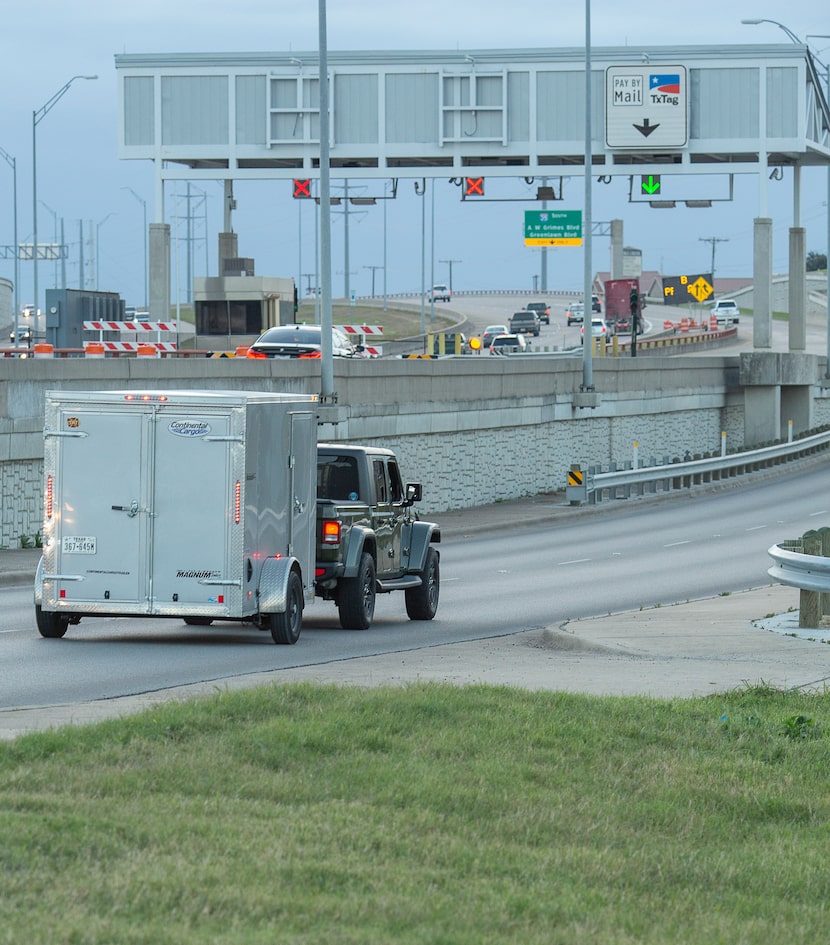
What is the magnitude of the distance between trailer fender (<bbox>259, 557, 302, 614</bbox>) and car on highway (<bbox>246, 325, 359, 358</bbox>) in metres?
24.8

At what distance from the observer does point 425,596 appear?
1986 centimetres

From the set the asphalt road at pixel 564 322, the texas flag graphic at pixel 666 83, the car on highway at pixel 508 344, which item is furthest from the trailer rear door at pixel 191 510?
the asphalt road at pixel 564 322

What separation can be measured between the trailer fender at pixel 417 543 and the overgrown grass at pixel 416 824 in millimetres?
9087

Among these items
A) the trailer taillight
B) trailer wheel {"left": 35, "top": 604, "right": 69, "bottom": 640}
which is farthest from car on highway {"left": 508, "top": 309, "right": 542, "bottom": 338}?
trailer wheel {"left": 35, "top": 604, "right": 69, "bottom": 640}

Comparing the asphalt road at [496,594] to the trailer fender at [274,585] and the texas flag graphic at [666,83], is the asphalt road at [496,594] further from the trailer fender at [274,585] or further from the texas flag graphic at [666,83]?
the texas flag graphic at [666,83]

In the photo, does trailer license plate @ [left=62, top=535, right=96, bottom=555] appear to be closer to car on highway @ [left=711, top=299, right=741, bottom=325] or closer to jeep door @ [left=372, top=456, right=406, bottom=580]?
jeep door @ [left=372, top=456, right=406, bottom=580]

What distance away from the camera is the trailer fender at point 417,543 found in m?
19.9

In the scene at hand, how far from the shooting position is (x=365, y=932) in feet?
18.3

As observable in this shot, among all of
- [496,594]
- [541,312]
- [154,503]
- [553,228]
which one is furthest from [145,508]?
[541,312]

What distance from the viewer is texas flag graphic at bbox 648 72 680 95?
182 feet

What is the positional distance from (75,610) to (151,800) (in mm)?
8680

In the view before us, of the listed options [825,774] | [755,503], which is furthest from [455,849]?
[755,503]

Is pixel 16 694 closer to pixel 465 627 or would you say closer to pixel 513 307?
pixel 465 627

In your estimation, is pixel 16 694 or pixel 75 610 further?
pixel 75 610
